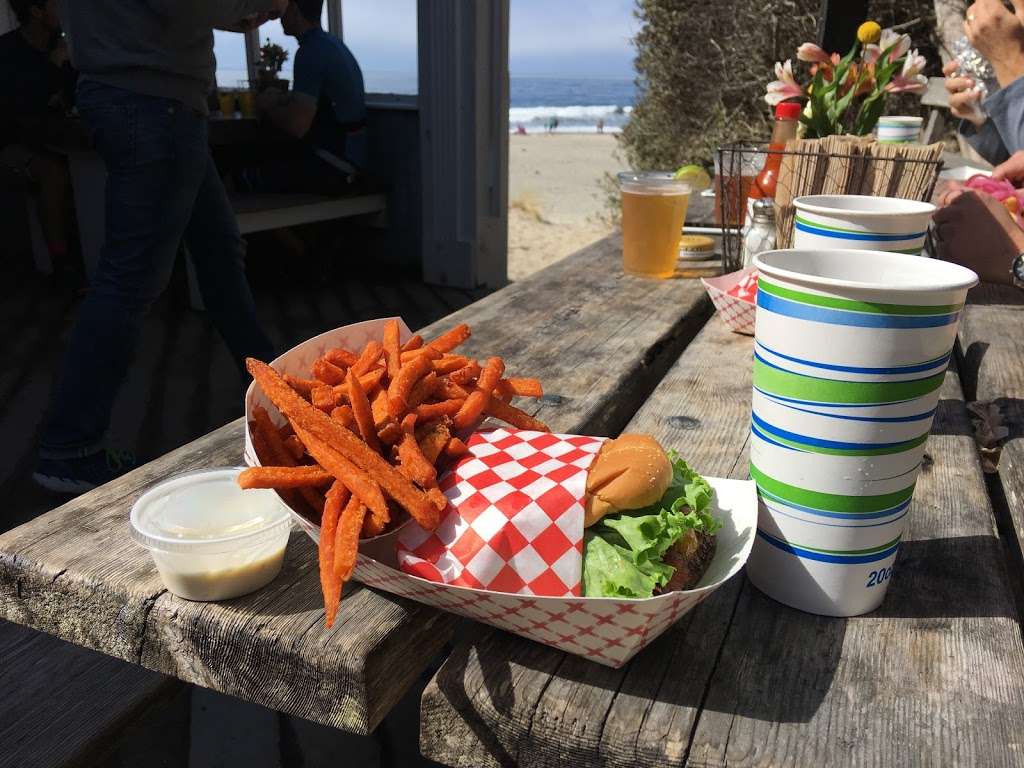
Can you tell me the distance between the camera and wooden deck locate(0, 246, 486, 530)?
3191 mm

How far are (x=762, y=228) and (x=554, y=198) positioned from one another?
41.4 feet

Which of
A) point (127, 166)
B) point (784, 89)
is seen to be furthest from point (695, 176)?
point (127, 166)

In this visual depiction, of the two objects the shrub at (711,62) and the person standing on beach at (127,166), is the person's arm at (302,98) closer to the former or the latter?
the person standing on beach at (127,166)

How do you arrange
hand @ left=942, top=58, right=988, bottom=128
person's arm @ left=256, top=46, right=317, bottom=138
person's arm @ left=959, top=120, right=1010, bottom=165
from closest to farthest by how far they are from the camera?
hand @ left=942, top=58, right=988, bottom=128, person's arm @ left=959, top=120, right=1010, bottom=165, person's arm @ left=256, top=46, right=317, bottom=138

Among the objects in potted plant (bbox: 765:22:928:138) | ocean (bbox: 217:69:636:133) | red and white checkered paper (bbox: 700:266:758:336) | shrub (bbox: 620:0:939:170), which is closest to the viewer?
red and white checkered paper (bbox: 700:266:758:336)

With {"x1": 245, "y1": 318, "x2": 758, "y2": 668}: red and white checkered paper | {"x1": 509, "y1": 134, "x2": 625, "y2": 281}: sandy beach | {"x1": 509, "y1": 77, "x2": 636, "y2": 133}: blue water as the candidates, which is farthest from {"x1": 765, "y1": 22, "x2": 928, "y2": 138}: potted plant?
{"x1": 509, "y1": 77, "x2": 636, "y2": 133}: blue water

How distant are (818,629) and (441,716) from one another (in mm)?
359

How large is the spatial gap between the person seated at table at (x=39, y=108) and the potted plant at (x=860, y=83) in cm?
415

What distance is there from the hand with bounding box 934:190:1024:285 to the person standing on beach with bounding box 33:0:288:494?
1.93 meters

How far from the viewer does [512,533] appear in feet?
2.26

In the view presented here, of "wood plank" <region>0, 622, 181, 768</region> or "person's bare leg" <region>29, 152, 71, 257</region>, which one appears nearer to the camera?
"wood plank" <region>0, 622, 181, 768</region>

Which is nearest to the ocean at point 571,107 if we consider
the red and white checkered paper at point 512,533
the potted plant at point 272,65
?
the potted plant at point 272,65

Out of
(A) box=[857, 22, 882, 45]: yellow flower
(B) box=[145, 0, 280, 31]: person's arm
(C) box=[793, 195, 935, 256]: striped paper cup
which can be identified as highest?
(B) box=[145, 0, 280, 31]: person's arm

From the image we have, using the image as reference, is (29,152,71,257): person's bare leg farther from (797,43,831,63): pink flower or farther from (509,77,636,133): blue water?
(509,77,636,133): blue water
